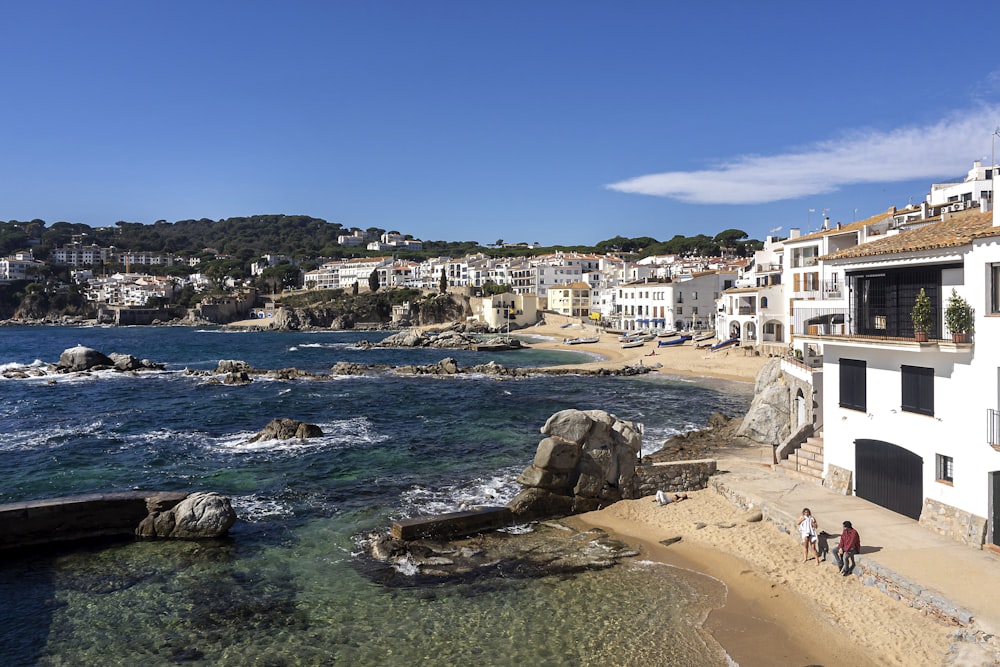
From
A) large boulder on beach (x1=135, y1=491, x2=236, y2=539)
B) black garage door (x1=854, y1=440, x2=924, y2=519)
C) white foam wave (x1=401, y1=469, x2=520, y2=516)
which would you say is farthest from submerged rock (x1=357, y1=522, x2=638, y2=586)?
black garage door (x1=854, y1=440, x2=924, y2=519)

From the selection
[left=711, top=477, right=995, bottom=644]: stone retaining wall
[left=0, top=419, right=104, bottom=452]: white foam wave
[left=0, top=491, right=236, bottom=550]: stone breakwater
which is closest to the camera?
[left=711, top=477, right=995, bottom=644]: stone retaining wall

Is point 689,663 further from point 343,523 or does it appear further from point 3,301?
point 3,301

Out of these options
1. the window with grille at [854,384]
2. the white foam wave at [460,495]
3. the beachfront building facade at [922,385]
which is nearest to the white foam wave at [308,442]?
the white foam wave at [460,495]

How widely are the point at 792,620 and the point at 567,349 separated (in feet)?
247

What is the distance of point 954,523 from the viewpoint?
49.8 feet

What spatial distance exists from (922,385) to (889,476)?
278 centimetres

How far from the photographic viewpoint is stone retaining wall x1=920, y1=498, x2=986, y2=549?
1455cm

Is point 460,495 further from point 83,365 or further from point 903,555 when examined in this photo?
point 83,365

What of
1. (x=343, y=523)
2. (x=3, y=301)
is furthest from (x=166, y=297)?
(x=343, y=523)

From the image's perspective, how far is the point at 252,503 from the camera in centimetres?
2250

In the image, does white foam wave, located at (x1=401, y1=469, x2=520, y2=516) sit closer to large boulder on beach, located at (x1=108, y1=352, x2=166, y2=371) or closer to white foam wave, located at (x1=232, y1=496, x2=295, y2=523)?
white foam wave, located at (x1=232, y1=496, x2=295, y2=523)

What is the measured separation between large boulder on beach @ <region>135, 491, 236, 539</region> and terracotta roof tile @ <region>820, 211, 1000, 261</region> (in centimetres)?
1996

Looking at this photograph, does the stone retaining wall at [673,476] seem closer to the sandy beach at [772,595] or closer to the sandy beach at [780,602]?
the sandy beach at [772,595]

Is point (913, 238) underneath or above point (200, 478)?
above
